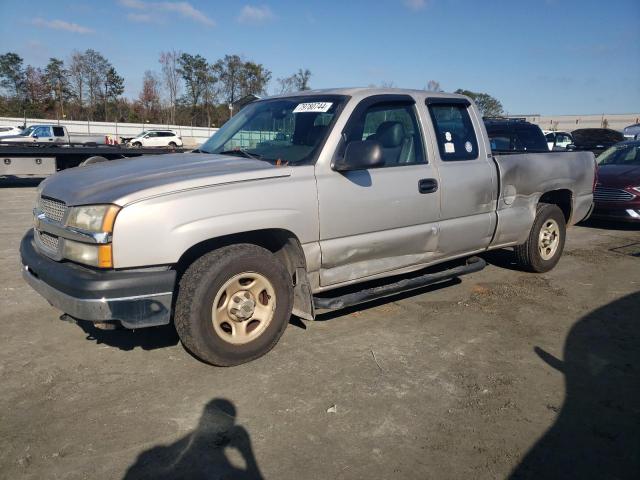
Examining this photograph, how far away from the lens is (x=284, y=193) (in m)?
3.46

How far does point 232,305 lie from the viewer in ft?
11.1

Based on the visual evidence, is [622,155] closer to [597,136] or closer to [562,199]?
[562,199]

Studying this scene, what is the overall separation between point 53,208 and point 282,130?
71.0 inches

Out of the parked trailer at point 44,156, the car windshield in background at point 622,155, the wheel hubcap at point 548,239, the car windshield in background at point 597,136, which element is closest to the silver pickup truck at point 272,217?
the wheel hubcap at point 548,239

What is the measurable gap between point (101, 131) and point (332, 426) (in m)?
A: 48.2

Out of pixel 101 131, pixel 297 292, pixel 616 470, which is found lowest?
pixel 616 470

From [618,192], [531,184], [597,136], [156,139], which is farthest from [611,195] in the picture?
[156,139]

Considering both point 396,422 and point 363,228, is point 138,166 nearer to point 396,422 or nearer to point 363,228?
point 363,228

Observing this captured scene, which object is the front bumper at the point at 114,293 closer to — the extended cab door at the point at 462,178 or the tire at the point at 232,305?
the tire at the point at 232,305

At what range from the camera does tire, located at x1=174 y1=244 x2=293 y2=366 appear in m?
3.20

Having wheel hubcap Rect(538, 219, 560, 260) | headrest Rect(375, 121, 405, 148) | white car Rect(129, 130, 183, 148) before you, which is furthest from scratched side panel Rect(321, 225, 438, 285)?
white car Rect(129, 130, 183, 148)

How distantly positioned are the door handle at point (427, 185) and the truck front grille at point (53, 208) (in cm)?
268

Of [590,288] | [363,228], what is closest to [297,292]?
[363,228]

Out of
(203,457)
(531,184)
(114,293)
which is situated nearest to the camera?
(203,457)
